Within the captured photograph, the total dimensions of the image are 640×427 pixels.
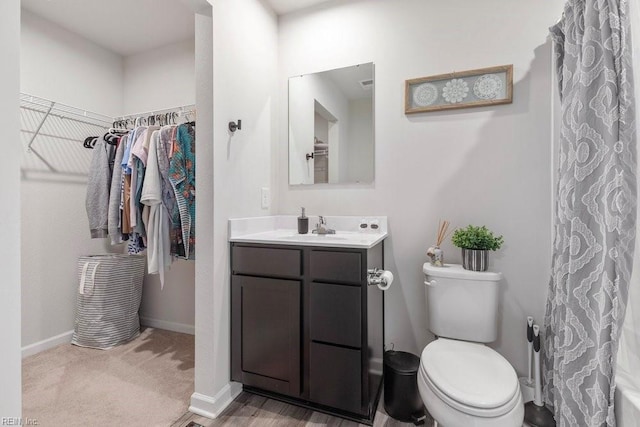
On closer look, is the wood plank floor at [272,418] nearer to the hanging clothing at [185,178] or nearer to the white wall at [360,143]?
the hanging clothing at [185,178]

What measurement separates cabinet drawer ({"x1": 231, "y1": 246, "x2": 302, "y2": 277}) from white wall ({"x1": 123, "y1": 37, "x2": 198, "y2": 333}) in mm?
1059

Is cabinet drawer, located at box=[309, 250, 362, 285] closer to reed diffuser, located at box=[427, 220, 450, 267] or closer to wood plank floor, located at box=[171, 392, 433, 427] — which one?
reed diffuser, located at box=[427, 220, 450, 267]

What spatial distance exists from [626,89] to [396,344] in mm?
1646

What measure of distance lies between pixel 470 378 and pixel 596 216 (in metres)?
0.77

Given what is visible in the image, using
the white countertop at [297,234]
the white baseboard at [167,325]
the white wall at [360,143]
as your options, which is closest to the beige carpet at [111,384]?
the white baseboard at [167,325]

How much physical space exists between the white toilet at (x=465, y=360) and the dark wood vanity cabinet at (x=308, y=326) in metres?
0.30

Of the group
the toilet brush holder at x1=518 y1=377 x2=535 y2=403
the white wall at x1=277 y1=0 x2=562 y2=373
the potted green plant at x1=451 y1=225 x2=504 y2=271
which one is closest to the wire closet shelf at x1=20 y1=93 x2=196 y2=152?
the white wall at x1=277 y1=0 x2=562 y2=373

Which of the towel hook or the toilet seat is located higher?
the towel hook

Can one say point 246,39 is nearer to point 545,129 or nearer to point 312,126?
point 312,126

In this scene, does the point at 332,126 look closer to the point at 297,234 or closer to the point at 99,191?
the point at 297,234

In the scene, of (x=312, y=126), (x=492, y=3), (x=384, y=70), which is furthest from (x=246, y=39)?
(x=492, y=3)

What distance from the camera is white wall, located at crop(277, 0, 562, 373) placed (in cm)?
161

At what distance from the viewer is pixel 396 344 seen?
1881mm

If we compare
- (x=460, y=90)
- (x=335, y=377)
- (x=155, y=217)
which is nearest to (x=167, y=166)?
(x=155, y=217)
